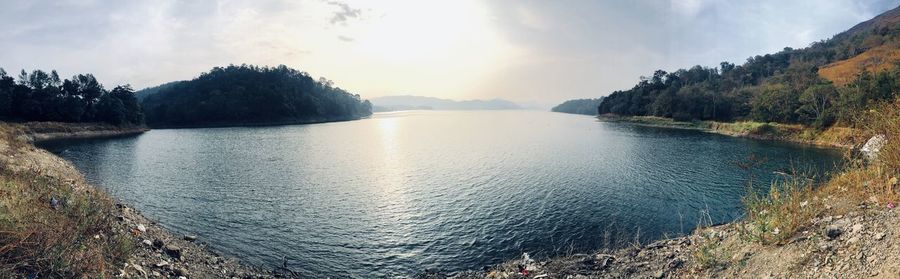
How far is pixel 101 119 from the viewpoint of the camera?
358 ft

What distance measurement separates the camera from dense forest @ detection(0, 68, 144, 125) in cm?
9469

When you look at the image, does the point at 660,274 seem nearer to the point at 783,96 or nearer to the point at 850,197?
the point at 850,197

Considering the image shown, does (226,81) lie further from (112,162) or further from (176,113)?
(112,162)

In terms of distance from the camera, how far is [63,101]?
101125 mm

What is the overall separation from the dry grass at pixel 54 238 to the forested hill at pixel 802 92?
25429 mm

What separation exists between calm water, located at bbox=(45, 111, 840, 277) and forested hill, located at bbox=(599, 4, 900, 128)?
12.9 meters

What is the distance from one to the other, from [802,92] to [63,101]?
18726cm

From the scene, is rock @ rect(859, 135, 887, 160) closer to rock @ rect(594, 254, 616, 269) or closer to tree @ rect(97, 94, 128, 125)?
rock @ rect(594, 254, 616, 269)

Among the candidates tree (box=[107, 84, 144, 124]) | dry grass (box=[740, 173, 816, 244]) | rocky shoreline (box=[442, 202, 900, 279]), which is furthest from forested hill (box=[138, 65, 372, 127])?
dry grass (box=[740, 173, 816, 244])

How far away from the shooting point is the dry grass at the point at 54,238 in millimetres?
9555

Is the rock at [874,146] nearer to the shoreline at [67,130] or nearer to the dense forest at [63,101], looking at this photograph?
the shoreline at [67,130]

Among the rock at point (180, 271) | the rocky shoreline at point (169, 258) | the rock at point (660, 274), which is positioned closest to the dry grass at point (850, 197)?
the rock at point (660, 274)

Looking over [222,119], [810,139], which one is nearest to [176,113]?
[222,119]

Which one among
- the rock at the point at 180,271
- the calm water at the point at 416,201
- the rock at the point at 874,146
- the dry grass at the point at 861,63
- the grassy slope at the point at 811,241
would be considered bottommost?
the calm water at the point at 416,201
